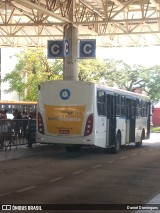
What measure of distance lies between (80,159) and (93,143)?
33.3 inches

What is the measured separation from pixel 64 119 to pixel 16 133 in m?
2.14

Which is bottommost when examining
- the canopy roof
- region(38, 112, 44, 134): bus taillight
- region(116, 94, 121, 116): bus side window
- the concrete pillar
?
region(38, 112, 44, 134): bus taillight

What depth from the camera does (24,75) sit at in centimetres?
5344

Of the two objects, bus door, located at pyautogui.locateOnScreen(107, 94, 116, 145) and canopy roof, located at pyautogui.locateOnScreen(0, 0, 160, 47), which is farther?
canopy roof, located at pyautogui.locateOnScreen(0, 0, 160, 47)

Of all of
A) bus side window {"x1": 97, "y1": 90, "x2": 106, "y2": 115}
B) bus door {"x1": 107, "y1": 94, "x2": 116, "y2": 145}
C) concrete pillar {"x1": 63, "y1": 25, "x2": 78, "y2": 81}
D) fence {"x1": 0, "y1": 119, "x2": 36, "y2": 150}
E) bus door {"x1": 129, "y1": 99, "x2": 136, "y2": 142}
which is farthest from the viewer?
concrete pillar {"x1": 63, "y1": 25, "x2": 78, "y2": 81}

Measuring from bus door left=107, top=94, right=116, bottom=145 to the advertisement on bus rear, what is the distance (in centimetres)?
217

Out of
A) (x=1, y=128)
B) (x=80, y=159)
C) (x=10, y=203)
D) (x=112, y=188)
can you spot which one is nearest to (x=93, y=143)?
(x=80, y=159)

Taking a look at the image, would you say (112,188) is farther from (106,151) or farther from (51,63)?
(51,63)

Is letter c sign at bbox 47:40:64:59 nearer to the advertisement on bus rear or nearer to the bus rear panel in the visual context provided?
the bus rear panel

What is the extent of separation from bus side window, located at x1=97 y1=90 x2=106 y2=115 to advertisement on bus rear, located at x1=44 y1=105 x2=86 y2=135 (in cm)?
86

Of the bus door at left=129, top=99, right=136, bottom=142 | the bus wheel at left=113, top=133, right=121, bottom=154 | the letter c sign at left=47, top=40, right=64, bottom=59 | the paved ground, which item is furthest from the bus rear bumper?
the letter c sign at left=47, top=40, right=64, bottom=59

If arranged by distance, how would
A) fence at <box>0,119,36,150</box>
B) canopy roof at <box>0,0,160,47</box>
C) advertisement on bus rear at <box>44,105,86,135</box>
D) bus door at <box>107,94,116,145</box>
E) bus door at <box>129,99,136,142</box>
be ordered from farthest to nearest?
1. canopy roof at <box>0,0,160,47</box>
2. bus door at <box>129,99,136,142</box>
3. bus door at <box>107,94,116,145</box>
4. advertisement on bus rear at <box>44,105,86,135</box>
5. fence at <box>0,119,36,150</box>

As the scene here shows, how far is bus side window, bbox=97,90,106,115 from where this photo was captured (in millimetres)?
18906

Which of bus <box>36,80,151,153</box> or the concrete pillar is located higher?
the concrete pillar
